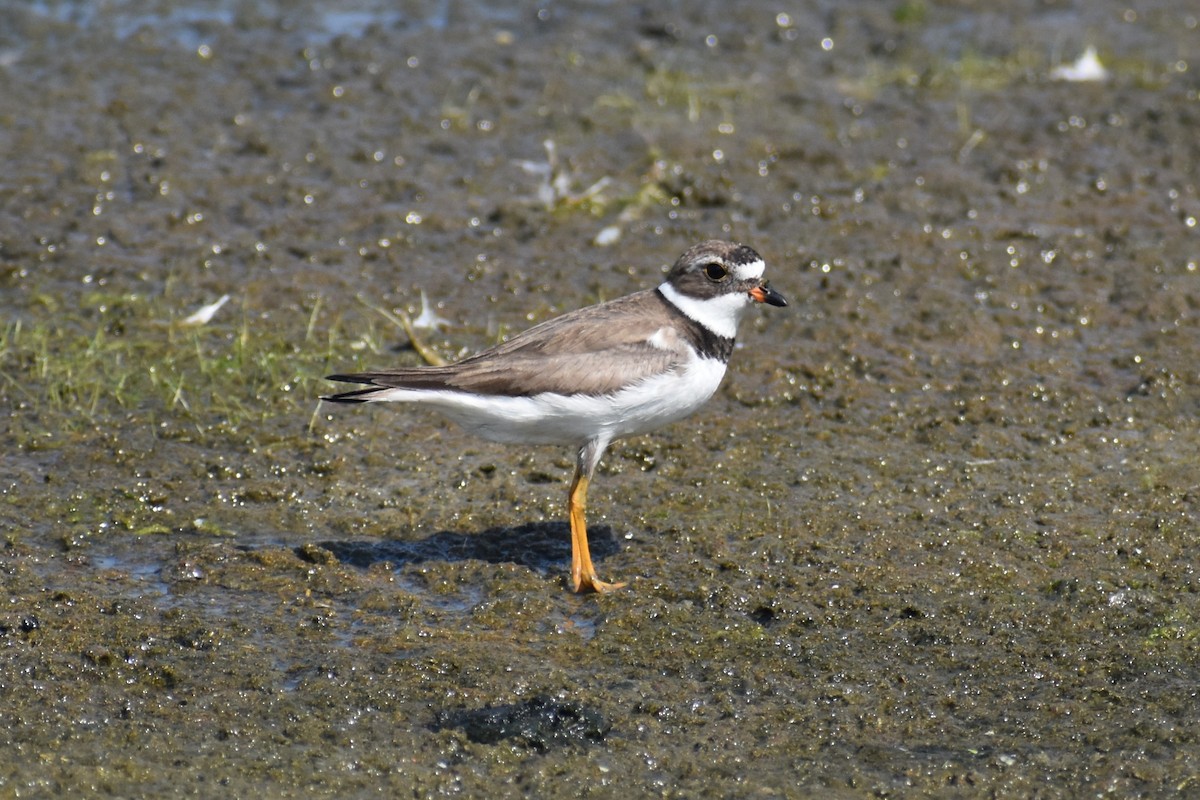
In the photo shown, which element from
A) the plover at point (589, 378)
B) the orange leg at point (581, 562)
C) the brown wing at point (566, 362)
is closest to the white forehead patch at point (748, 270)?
the plover at point (589, 378)

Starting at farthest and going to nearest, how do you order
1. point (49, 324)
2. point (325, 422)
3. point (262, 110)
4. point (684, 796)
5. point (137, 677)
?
point (262, 110) < point (49, 324) < point (325, 422) < point (137, 677) < point (684, 796)

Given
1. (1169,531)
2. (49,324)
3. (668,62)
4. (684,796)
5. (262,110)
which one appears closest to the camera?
(684,796)

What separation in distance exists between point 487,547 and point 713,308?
1.51m

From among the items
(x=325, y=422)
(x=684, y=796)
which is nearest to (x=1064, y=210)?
(x=325, y=422)

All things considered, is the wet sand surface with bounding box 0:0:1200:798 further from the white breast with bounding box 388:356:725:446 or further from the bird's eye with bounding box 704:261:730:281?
the bird's eye with bounding box 704:261:730:281

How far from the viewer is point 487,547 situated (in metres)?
7.03

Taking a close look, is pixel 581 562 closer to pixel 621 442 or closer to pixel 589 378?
pixel 589 378

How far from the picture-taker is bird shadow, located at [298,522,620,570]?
22.5ft

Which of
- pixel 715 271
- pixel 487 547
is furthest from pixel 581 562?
pixel 715 271

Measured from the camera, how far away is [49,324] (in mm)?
8680

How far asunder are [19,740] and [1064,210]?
739 centimetres

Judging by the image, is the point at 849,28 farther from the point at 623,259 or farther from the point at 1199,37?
the point at 623,259

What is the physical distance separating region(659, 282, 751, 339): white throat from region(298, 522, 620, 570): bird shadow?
1065 mm

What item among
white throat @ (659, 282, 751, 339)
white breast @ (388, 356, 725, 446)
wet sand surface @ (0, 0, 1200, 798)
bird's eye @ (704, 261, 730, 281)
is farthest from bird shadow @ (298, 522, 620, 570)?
bird's eye @ (704, 261, 730, 281)
